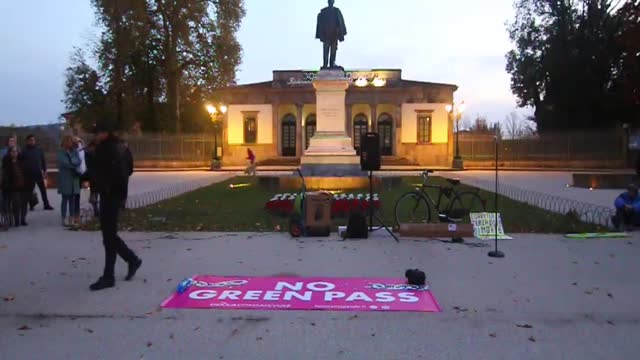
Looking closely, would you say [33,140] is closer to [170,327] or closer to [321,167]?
[170,327]

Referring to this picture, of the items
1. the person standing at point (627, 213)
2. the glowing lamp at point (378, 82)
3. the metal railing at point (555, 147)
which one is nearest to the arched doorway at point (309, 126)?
the glowing lamp at point (378, 82)

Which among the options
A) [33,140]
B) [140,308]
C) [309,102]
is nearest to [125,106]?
[309,102]

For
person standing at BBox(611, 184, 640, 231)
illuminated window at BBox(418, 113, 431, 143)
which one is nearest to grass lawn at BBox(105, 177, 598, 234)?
person standing at BBox(611, 184, 640, 231)

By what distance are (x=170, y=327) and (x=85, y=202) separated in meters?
13.4

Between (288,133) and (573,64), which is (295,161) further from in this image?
(573,64)

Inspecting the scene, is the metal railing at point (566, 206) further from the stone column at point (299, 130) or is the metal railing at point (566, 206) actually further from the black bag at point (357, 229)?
the stone column at point (299, 130)

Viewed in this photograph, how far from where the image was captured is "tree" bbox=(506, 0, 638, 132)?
153 ft

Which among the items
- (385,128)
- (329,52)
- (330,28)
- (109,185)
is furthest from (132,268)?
(385,128)

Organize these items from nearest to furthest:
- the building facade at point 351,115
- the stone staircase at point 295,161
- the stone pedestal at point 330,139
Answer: the stone pedestal at point 330,139 < the stone staircase at point 295,161 < the building facade at point 351,115

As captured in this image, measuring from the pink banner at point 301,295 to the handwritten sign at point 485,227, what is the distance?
387 cm

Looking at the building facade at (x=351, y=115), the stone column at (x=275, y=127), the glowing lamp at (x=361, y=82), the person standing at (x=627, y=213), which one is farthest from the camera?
the stone column at (x=275, y=127)

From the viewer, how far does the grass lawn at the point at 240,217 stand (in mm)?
11659

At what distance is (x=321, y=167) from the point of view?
22.0 meters

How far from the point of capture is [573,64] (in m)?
46.5
